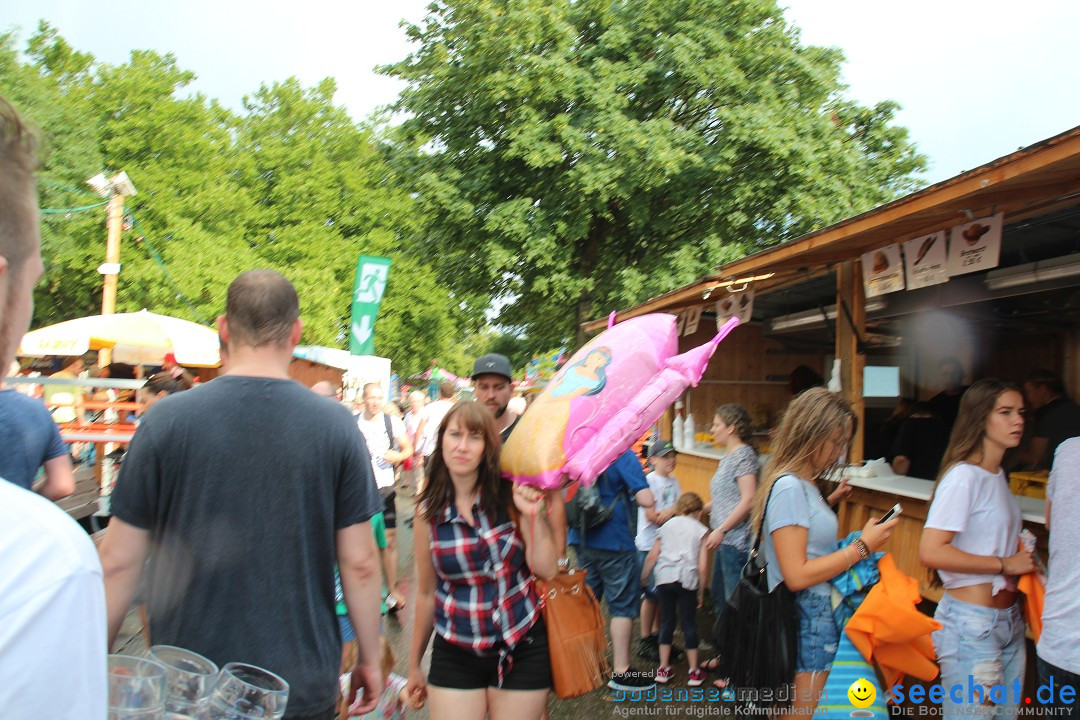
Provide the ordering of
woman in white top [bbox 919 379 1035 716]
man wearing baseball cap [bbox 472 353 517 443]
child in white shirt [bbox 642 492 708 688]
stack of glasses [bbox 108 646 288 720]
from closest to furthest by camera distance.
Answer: stack of glasses [bbox 108 646 288 720]
woman in white top [bbox 919 379 1035 716]
man wearing baseball cap [bbox 472 353 517 443]
child in white shirt [bbox 642 492 708 688]

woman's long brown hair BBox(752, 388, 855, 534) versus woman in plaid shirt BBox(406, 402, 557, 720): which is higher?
woman's long brown hair BBox(752, 388, 855, 534)

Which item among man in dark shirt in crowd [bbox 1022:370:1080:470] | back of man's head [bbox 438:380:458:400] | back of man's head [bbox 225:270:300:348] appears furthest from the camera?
back of man's head [bbox 438:380:458:400]

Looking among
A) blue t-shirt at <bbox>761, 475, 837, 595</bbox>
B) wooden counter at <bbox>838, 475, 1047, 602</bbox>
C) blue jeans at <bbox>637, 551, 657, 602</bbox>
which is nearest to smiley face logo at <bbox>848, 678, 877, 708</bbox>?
blue t-shirt at <bbox>761, 475, 837, 595</bbox>

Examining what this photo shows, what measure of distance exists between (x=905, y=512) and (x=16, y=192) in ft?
18.2

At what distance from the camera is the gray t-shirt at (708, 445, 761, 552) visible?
550 cm

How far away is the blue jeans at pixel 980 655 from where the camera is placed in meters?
3.33

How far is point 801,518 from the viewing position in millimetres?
3139

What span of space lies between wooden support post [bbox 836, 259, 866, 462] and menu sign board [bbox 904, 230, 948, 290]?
0.87m

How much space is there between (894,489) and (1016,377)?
642 cm

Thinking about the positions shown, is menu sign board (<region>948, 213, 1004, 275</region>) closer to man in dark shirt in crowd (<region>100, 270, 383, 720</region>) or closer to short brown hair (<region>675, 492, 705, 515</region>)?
short brown hair (<region>675, 492, 705, 515</region>)

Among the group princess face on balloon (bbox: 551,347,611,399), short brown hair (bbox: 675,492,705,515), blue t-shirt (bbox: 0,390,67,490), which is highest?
princess face on balloon (bbox: 551,347,611,399)

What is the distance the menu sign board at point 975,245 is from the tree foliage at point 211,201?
16.9 m

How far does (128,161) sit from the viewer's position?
25.2m

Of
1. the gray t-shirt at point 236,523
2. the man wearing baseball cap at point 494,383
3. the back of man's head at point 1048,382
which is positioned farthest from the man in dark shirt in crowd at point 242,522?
the back of man's head at point 1048,382
